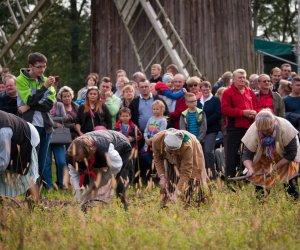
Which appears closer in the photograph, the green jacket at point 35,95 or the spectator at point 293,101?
the green jacket at point 35,95

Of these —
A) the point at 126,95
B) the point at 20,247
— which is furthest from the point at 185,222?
the point at 126,95

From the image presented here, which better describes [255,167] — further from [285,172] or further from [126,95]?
[126,95]

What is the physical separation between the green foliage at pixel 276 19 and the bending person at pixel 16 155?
2996 cm

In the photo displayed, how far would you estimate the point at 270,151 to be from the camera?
11844 millimetres

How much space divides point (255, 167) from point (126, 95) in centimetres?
491

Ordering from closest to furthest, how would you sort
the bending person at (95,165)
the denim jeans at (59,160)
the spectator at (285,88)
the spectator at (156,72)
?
1. the bending person at (95,165)
2. the denim jeans at (59,160)
3. the spectator at (285,88)
4. the spectator at (156,72)

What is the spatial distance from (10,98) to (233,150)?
3411mm

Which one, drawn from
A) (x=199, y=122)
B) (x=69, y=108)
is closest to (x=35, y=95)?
(x=199, y=122)

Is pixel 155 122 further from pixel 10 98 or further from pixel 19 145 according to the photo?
pixel 19 145

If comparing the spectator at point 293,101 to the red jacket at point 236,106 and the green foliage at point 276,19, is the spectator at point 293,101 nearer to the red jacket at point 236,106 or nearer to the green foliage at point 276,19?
the red jacket at point 236,106

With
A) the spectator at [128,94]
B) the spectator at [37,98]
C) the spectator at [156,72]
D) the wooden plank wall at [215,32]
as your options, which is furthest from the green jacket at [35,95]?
the wooden plank wall at [215,32]

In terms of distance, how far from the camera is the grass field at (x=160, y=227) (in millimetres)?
8648

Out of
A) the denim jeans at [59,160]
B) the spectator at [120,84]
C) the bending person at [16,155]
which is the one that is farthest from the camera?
the spectator at [120,84]

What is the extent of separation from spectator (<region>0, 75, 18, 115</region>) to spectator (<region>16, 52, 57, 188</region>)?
203 centimetres
